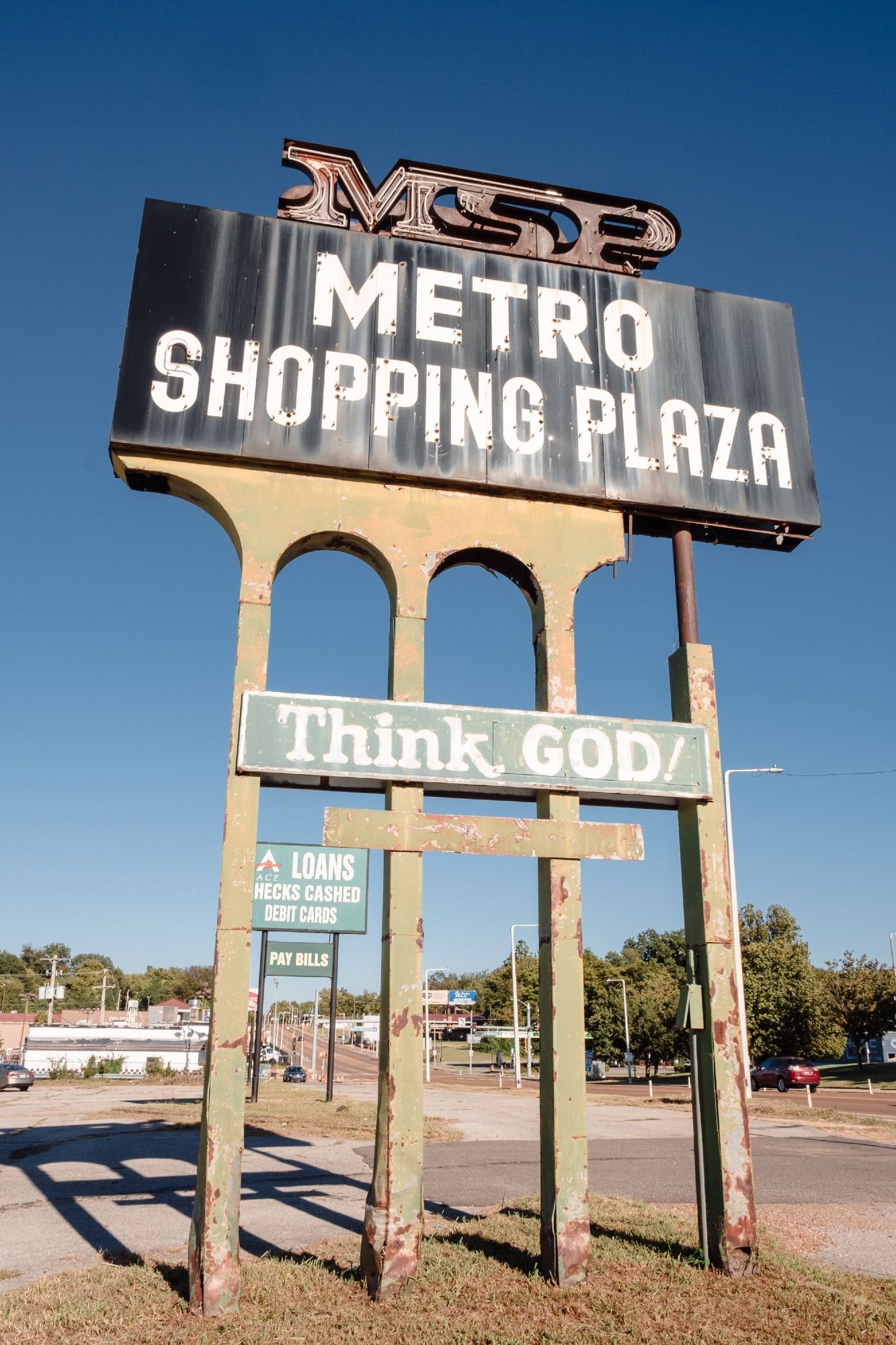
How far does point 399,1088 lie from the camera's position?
23.5ft

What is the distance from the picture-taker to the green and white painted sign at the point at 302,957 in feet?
83.8

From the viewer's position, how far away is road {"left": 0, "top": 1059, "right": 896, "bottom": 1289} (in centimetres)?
847

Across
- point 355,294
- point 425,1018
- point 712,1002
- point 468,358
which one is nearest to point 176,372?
point 355,294

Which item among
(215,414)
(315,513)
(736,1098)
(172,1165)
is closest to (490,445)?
(315,513)

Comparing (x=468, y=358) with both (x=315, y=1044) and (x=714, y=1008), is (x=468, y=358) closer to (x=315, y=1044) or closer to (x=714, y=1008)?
(x=714, y=1008)

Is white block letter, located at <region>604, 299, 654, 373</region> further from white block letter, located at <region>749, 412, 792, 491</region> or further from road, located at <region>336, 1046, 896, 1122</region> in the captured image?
road, located at <region>336, 1046, 896, 1122</region>

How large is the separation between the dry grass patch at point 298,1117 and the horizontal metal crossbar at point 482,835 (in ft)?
33.2

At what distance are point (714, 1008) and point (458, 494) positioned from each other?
5059 millimetres

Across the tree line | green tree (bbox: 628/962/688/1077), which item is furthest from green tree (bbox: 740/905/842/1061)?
green tree (bbox: 628/962/688/1077)

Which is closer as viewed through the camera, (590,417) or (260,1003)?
(590,417)

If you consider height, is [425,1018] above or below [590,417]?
below

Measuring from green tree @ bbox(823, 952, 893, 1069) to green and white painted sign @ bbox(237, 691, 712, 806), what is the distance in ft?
161

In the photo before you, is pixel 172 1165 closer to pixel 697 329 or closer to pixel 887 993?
pixel 697 329

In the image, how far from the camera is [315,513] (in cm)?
858
